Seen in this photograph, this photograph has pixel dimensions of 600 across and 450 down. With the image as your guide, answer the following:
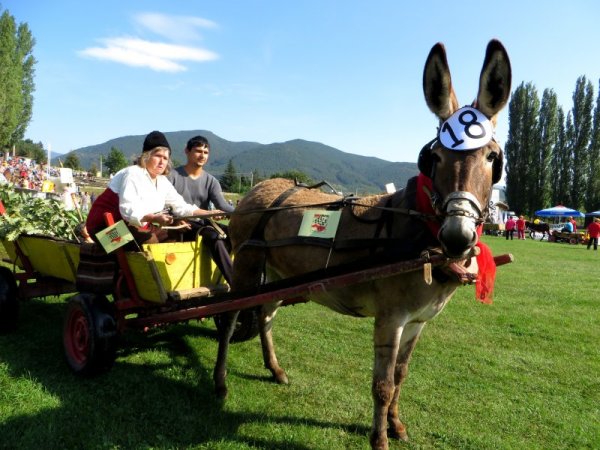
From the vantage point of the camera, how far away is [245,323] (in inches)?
202

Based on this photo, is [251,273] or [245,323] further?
[245,323]

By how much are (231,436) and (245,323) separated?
1.79m

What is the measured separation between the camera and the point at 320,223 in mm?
3383

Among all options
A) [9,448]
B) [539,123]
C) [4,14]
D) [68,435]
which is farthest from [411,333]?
[539,123]

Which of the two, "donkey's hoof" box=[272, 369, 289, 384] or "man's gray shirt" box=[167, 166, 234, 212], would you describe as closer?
"donkey's hoof" box=[272, 369, 289, 384]

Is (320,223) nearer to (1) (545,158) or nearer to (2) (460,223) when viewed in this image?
(2) (460,223)

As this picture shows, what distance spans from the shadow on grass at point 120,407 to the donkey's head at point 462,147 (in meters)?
2.06

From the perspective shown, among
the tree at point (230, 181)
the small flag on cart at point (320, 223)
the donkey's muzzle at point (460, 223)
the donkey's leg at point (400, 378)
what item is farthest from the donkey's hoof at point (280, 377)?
the tree at point (230, 181)

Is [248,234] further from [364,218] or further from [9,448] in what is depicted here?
[9,448]

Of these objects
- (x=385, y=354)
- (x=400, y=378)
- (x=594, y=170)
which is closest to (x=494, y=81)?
(x=385, y=354)

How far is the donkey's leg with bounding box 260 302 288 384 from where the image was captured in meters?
4.46

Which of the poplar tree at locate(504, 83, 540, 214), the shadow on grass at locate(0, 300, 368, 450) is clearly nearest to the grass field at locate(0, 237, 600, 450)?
the shadow on grass at locate(0, 300, 368, 450)

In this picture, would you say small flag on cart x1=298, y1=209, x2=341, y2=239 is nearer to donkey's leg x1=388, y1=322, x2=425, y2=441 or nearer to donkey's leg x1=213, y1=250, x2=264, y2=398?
donkey's leg x1=213, y1=250, x2=264, y2=398

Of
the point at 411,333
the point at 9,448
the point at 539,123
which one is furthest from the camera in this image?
the point at 539,123
